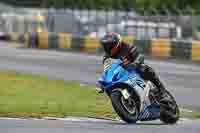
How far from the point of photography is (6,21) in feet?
186

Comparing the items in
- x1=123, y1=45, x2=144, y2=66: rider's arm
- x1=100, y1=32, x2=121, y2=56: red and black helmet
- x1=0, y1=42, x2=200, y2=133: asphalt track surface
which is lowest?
x1=0, y1=42, x2=200, y2=133: asphalt track surface

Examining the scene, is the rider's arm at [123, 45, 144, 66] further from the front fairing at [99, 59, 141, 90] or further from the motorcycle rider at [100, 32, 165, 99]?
the front fairing at [99, 59, 141, 90]

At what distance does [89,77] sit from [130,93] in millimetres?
10458

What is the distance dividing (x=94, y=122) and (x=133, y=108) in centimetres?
92

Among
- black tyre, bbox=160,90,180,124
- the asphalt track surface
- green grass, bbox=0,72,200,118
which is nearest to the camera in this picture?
the asphalt track surface

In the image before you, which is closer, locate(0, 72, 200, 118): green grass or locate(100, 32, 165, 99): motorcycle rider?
locate(100, 32, 165, 99): motorcycle rider

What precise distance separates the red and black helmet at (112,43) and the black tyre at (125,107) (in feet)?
2.01

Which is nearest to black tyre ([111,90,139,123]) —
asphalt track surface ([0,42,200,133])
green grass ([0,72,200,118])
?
asphalt track surface ([0,42,200,133])

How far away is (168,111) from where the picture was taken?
12.1 m

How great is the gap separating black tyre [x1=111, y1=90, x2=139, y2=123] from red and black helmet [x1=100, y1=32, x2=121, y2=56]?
0.61 metres

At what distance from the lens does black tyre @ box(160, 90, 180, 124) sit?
12.1 meters

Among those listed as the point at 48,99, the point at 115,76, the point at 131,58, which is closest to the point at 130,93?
the point at 115,76

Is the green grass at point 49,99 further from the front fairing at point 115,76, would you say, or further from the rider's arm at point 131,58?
the rider's arm at point 131,58

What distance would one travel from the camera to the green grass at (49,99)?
13.4 m
